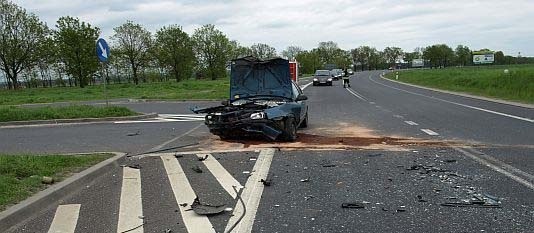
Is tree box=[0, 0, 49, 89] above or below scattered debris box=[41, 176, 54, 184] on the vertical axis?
above

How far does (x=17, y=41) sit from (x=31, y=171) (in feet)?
166

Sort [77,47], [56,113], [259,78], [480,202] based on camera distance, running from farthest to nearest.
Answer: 1. [77,47]
2. [56,113]
3. [259,78]
4. [480,202]

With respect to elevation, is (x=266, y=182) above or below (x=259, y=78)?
below

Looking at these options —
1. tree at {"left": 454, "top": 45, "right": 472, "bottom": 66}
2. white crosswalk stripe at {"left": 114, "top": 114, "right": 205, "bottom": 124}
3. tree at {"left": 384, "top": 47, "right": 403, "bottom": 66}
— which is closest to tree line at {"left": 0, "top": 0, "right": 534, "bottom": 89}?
white crosswalk stripe at {"left": 114, "top": 114, "right": 205, "bottom": 124}

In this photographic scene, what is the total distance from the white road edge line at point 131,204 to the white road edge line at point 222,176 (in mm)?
1089

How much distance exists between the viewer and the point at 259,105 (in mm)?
11203

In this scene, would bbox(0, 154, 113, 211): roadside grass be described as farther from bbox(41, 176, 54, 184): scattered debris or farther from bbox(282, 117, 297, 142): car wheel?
bbox(282, 117, 297, 142): car wheel

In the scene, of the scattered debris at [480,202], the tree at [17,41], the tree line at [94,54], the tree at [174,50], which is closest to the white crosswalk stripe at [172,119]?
the scattered debris at [480,202]

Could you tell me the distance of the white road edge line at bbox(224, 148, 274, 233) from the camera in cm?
491

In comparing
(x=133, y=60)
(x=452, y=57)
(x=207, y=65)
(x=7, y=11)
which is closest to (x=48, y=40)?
(x=7, y=11)

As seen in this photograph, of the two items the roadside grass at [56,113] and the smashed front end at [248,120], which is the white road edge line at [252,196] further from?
the roadside grass at [56,113]

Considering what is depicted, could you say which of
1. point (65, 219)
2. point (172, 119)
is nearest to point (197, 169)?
point (65, 219)

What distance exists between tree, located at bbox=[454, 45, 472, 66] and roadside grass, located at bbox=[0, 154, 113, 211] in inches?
5804

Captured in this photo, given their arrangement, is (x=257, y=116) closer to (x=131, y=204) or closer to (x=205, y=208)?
(x=131, y=204)
